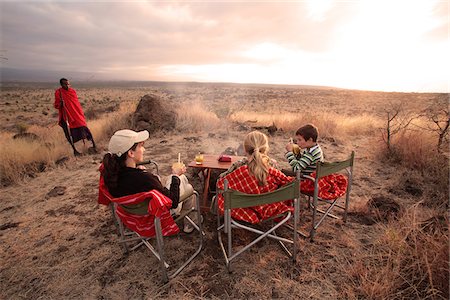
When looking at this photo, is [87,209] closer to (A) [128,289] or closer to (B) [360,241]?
(A) [128,289]

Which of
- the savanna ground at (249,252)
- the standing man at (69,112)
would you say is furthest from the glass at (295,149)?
the standing man at (69,112)

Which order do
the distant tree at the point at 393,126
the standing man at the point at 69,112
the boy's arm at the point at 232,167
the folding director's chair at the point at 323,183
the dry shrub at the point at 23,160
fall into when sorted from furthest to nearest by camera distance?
the standing man at the point at 69,112
the distant tree at the point at 393,126
the dry shrub at the point at 23,160
the boy's arm at the point at 232,167
the folding director's chair at the point at 323,183

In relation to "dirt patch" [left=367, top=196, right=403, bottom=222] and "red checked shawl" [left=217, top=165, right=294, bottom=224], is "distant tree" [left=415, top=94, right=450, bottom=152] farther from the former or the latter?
"red checked shawl" [left=217, top=165, right=294, bottom=224]

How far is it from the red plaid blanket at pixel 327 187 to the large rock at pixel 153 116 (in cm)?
686

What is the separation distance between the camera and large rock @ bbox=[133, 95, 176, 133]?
29.1ft

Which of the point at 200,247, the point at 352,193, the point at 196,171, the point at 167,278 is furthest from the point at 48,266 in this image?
the point at 352,193

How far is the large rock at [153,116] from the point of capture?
8875 millimetres

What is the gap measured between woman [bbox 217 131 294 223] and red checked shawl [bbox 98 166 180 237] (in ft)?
2.08

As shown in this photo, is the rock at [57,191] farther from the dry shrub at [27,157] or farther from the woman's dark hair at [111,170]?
the woman's dark hair at [111,170]

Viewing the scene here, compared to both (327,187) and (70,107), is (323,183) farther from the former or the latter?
(70,107)

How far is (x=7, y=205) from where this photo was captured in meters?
4.20

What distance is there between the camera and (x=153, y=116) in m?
9.02

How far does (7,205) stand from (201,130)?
19.6 ft

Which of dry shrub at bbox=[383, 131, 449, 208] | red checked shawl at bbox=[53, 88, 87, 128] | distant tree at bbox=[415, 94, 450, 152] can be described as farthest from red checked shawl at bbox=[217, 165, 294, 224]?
red checked shawl at bbox=[53, 88, 87, 128]
